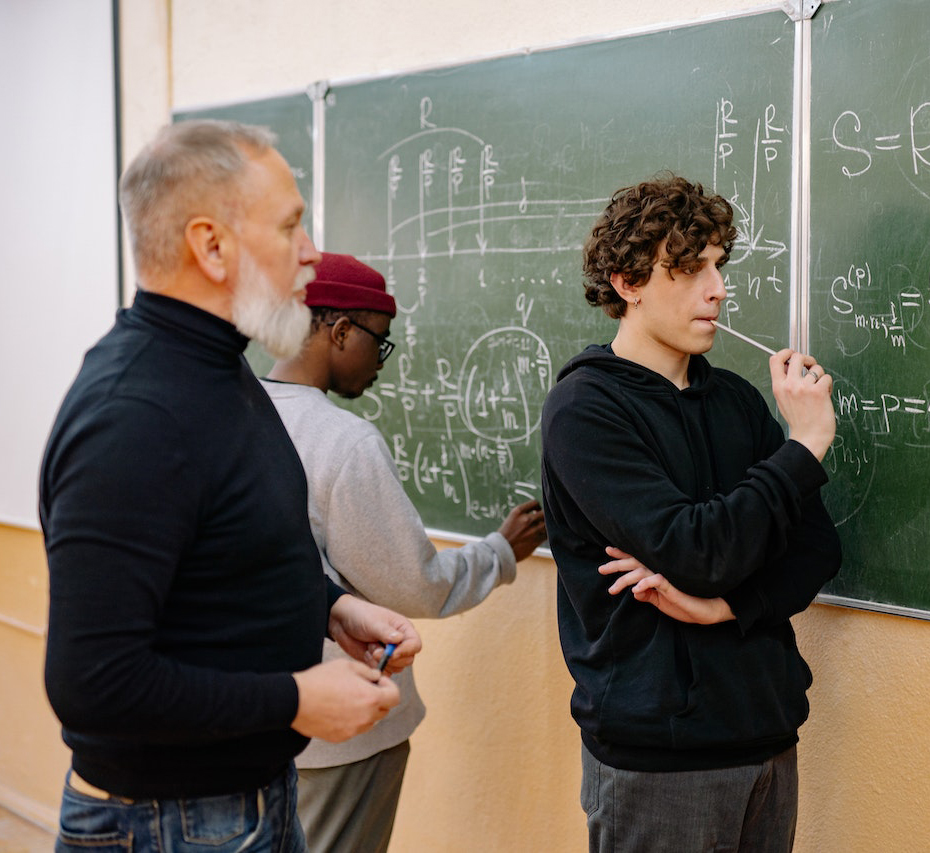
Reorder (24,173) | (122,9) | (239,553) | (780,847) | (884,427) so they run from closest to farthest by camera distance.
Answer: (239,553)
(780,847)
(884,427)
(122,9)
(24,173)

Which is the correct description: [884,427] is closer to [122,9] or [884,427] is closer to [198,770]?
[198,770]

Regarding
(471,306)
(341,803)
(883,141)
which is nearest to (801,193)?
(883,141)

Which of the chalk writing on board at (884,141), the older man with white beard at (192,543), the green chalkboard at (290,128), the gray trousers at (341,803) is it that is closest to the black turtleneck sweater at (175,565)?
the older man with white beard at (192,543)

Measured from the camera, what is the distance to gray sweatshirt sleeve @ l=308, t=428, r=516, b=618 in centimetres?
194

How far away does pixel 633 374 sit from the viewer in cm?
174

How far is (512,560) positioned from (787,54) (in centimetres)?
122

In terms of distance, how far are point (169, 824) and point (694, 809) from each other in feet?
2.76

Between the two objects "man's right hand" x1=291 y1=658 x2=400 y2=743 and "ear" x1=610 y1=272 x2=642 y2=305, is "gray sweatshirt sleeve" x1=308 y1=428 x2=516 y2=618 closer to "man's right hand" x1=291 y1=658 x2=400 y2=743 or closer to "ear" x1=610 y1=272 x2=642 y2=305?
"ear" x1=610 y1=272 x2=642 y2=305

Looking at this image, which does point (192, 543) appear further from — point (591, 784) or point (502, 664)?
point (502, 664)

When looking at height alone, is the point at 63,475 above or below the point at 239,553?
above

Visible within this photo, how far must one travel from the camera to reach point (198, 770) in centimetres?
126

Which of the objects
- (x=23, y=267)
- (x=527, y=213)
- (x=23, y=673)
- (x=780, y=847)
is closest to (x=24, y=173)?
(x=23, y=267)

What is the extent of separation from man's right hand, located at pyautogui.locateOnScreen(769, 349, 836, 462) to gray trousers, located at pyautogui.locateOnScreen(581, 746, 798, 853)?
54 centimetres

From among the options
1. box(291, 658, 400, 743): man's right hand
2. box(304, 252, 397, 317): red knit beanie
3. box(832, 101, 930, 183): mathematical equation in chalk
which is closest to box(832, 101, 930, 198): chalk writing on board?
box(832, 101, 930, 183): mathematical equation in chalk
